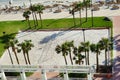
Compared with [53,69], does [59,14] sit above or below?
above

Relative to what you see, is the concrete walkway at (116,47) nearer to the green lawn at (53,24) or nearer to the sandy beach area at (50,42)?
the green lawn at (53,24)

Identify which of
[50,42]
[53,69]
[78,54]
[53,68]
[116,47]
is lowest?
[116,47]

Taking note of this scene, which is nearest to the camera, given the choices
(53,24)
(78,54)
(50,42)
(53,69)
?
(53,69)

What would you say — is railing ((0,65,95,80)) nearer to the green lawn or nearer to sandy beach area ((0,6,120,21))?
the green lawn

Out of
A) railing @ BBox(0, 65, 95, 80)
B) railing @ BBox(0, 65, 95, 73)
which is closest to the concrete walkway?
railing @ BBox(0, 65, 95, 80)

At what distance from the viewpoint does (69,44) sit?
166 feet

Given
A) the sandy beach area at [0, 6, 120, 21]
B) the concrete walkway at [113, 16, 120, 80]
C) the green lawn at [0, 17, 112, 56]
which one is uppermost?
the sandy beach area at [0, 6, 120, 21]

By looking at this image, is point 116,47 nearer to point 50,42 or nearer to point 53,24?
point 50,42

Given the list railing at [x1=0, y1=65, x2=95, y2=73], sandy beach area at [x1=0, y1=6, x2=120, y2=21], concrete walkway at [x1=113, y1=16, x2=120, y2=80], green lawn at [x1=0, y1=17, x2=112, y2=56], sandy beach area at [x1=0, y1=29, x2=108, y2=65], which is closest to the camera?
railing at [x1=0, y1=65, x2=95, y2=73]

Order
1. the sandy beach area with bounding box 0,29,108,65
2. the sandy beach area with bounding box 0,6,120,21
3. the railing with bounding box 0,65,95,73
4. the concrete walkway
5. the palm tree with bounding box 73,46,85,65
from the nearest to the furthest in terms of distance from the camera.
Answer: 1. the railing with bounding box 0,65,95,73
2. the palm tree with bounding box 73,46,85,65
3. the concrete walkway
4. the sandy beach area with bounding box 0,29,108,65
5. the sandy beach area with bounding box 0,6,120,21

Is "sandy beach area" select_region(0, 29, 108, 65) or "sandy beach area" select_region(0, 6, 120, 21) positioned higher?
"sandy beach area" select_region(0, 6, 120, 21)

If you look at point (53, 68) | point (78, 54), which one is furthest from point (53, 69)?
point (78, 54)

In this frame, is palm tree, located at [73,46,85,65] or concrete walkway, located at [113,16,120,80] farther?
concrete walkway, located at [113,16,120,80]

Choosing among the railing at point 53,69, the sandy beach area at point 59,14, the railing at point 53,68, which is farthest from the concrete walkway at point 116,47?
the railing at point 53,68
